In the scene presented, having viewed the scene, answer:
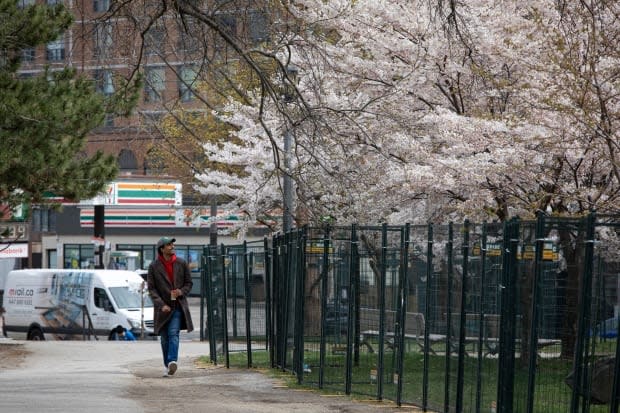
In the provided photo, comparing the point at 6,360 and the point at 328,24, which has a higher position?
the point at 328,24

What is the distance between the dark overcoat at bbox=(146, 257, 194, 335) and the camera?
53.5 feet

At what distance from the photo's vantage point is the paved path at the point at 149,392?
12711mm

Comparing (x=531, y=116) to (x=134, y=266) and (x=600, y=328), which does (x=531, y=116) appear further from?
(x=134, y=266)

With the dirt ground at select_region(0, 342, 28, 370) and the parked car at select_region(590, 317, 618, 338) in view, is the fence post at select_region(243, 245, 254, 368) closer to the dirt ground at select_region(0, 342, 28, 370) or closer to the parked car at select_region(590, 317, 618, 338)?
the dirt ground at select_region(0, 342, 28, 370)

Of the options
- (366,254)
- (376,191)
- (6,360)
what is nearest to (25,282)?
(6,360)

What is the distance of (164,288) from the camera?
645 inches

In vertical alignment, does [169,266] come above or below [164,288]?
above

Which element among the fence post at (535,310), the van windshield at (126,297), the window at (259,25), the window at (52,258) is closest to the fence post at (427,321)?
the fence post at (535,310)

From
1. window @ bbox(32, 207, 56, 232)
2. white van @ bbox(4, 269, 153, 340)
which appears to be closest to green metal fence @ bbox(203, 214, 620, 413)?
white van @ bbox(4, 269, 153, 340)

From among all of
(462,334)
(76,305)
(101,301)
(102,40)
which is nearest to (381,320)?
(462,334)

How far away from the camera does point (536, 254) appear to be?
9938mm

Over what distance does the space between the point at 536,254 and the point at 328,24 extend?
427 inches

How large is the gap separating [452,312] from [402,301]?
40.6 inches

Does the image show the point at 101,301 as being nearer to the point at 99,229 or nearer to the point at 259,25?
the point at 99,229
